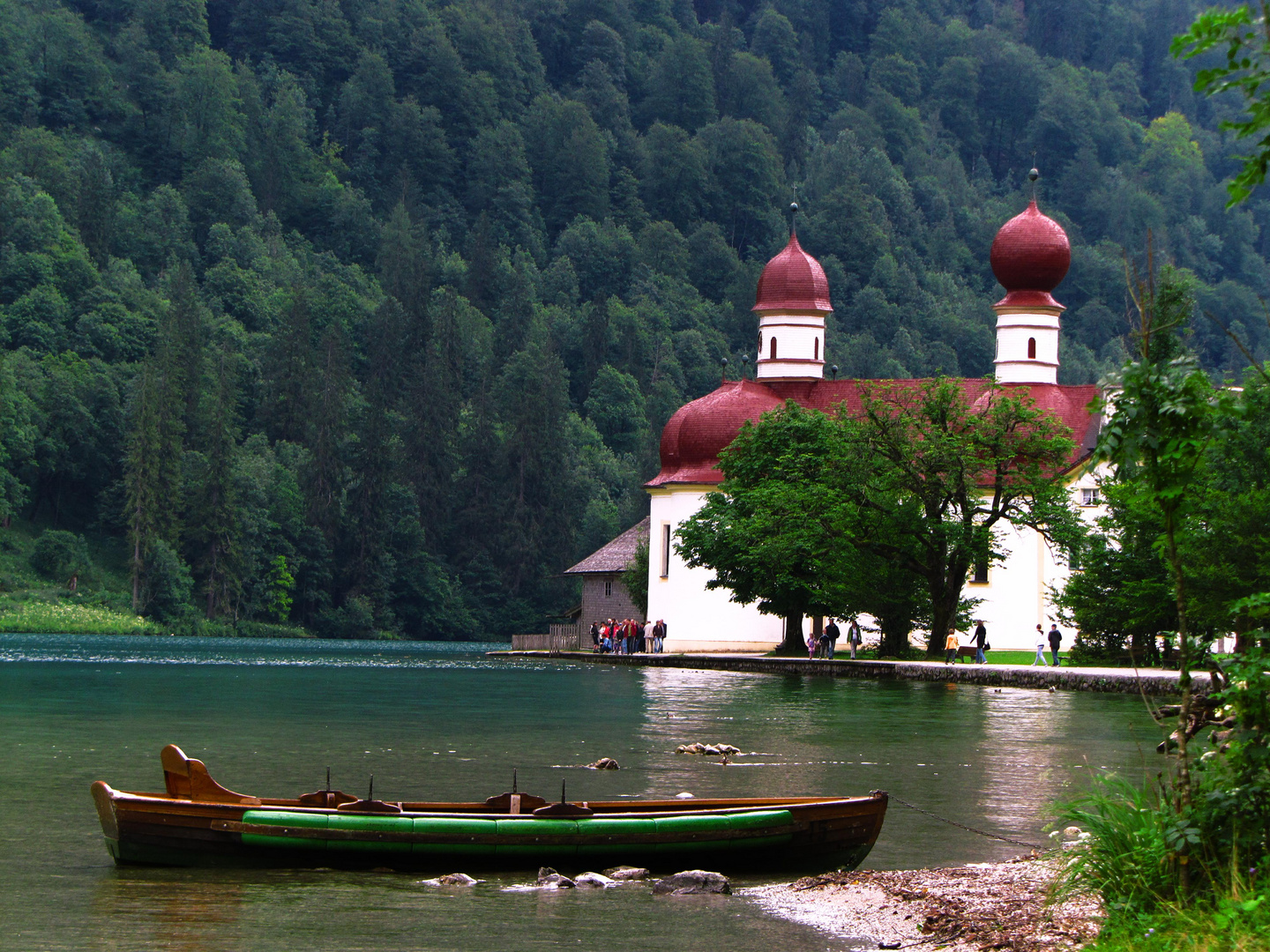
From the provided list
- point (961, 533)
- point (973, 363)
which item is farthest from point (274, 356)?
point (961, 533)

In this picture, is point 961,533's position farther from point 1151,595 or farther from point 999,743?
point 999,743

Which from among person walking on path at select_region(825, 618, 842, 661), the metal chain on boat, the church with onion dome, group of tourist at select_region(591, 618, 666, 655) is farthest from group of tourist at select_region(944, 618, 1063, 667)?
the metal chain on boat

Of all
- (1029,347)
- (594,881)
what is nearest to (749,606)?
(1029,347)

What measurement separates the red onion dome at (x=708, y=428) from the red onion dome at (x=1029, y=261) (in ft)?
33.2

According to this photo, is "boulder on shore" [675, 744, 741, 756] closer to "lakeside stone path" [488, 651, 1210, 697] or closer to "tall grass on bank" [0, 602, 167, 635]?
"lakeside stone path" [488, 651, 1210, 697]

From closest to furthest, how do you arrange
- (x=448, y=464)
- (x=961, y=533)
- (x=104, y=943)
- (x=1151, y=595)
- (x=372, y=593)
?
(x=104, y=943)
(x=1151, y=595)
(x=961, y=533)
(x=372, y=593)
(x=448, y=464)

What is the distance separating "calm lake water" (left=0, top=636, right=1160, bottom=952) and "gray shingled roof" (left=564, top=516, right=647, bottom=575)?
85.0ft

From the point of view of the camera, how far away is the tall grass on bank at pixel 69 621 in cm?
8919

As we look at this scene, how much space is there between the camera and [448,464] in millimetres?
122312

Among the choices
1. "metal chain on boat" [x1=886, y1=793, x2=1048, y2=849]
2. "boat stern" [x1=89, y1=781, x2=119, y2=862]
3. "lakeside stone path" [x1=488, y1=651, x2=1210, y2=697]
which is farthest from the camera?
"lakeside stone path" [x1=488, y1=651, x2=1210, y2=697]

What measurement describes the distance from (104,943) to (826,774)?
12346mm

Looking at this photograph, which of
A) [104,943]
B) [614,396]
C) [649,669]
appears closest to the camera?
[104,943]

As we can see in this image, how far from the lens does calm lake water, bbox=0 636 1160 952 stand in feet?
47.2

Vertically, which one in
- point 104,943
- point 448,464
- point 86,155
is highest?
point 86,155
